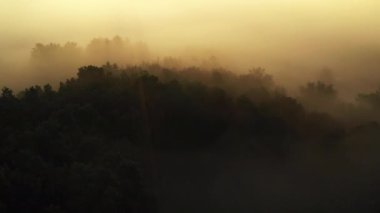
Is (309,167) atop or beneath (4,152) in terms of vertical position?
beneath

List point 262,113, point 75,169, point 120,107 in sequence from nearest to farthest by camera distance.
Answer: point 75,169 → point 120,107 → point 262,113

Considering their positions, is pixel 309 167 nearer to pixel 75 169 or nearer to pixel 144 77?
pixel 144 77

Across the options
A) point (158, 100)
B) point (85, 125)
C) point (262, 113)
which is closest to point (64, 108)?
point (85, 125)

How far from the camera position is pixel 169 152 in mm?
31844

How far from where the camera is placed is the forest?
23828 mm

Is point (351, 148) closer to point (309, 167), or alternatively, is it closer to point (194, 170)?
point (309, 167)

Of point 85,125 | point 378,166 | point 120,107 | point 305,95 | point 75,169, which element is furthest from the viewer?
point 305,95

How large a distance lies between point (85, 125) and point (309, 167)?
39.5ft

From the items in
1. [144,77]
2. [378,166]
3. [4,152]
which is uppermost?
[144,77]

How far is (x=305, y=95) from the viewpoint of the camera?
2287 inches

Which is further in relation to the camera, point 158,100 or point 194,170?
point 158,100

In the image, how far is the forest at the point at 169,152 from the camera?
23.8m

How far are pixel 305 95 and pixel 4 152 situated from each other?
123 ft

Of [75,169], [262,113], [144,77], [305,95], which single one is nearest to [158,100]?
[144,77]
